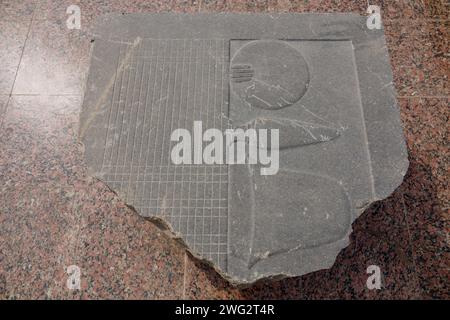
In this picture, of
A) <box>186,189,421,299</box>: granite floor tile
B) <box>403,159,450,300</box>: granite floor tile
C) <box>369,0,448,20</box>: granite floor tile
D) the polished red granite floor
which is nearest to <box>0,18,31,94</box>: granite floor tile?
the polished red granite floor

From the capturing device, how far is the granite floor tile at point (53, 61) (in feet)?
9.87

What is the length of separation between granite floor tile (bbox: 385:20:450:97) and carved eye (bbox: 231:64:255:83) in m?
1.35

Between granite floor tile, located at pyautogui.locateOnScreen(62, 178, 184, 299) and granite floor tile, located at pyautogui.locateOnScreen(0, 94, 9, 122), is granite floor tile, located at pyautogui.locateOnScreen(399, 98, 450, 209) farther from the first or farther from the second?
granite floor tile, located at pyautogui.locateOnScreen(0, 94, 9, 122)

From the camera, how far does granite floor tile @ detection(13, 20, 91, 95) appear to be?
301cm

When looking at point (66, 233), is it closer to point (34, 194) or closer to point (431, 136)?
point (34, 194)

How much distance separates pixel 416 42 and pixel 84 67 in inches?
100

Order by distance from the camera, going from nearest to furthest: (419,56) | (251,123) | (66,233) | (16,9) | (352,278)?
(251,123) → (352,278) → (66,233) → (419,56) → (16,9)

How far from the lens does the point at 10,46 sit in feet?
10.5

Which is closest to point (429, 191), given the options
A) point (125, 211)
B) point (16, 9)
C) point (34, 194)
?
point (125, 211)

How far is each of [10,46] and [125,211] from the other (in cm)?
172

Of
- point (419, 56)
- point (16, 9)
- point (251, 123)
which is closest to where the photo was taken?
point (251, 123)

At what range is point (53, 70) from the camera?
3.07m

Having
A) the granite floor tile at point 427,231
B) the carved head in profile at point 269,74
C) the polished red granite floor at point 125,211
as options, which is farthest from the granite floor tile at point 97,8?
the granite floor tile at point 427,231

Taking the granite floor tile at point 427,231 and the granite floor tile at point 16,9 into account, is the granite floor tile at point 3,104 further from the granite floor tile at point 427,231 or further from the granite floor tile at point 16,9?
the granite floor tile at point 427,231
